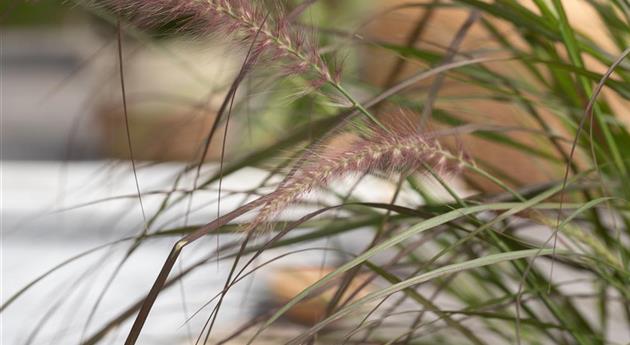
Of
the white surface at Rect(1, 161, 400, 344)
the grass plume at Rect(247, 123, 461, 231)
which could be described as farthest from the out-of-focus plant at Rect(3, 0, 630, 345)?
the white surface at Rect(1, 161, 400, 344)

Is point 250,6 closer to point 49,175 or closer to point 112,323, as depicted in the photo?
point 112,323

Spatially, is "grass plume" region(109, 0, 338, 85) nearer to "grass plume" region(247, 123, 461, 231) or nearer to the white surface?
"grass plume" region(247, 123, 461, 231)

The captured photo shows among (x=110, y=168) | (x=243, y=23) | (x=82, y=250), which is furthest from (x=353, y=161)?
(x=82, y=250)

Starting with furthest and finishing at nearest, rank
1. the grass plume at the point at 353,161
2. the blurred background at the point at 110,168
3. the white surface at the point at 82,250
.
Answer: the white surface at the point at 82,250
the blurred background at the point at 110,168
the grass plume at the point at 353,161

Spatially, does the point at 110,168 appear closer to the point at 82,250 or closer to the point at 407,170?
the point at 407,170

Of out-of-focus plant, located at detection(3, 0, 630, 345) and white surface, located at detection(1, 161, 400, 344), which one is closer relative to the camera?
out-of-focus plant, located at detection(3, 0, 630, 345)

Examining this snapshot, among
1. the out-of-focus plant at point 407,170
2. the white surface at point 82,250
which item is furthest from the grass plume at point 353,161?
the white surface at point 82,250

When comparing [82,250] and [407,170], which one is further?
[82,250]

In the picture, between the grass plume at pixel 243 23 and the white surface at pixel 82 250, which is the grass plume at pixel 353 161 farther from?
the white surface at pixel 82 250

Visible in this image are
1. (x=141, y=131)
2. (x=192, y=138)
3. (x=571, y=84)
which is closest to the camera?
(x=571, y=84)

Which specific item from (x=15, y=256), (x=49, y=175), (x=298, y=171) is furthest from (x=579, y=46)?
(x=49, y=175)

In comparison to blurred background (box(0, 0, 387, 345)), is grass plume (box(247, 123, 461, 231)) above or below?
below
